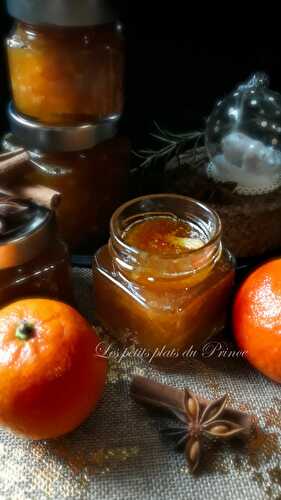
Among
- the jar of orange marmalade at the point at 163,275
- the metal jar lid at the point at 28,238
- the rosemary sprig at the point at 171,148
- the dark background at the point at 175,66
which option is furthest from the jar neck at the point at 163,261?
the dark background at the point at 175,66

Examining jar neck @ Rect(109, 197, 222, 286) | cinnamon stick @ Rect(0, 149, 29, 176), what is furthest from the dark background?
jar neck @ Rect(109, 197, 222, 286)

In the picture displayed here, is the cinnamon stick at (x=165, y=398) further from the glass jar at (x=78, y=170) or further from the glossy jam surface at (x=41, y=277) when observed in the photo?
the glass jar at (x=78, y=170)

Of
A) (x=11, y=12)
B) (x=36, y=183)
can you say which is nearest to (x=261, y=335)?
(x=36, y=183)

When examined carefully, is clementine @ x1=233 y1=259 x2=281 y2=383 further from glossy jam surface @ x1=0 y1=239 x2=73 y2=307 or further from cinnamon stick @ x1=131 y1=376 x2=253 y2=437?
glossy jam surface @ x1=0 y1=239 x2=73 y2=307

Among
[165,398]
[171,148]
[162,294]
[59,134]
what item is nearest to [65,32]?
[59,134]

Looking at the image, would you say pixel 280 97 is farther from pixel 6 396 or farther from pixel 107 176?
pixel 6 396

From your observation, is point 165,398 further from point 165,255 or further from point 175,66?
point 175,66

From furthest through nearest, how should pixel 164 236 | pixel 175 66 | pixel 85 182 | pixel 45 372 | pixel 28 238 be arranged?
pixel 175 66 < pixel 85 182 < pixel 164 236 < pixel 28 238 < pixel 45 372
